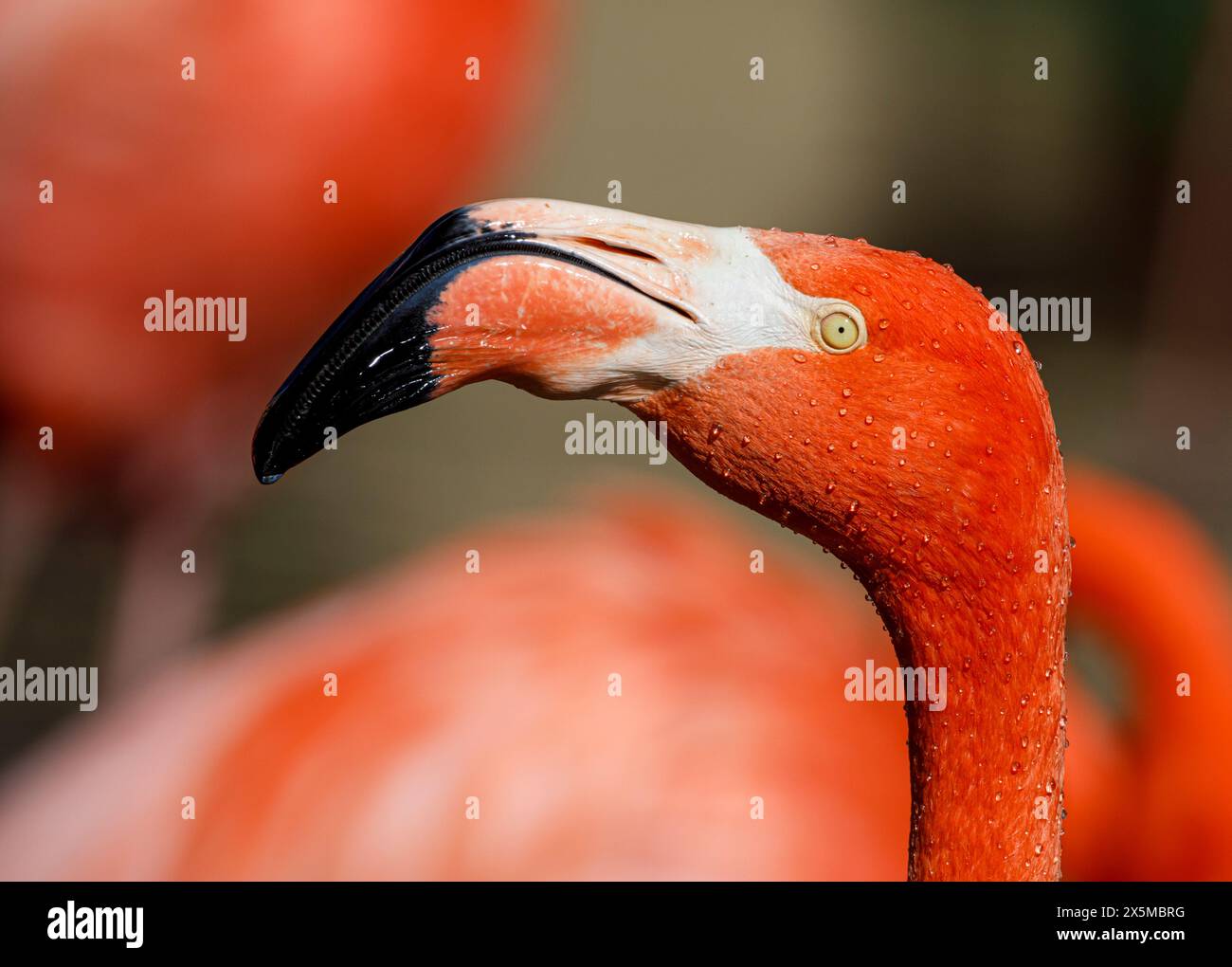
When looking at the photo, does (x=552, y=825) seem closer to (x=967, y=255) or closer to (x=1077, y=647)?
(x=1077, y=647)

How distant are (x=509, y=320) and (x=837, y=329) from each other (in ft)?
0.78

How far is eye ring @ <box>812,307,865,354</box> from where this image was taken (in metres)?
0.86

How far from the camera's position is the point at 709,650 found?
2.07m

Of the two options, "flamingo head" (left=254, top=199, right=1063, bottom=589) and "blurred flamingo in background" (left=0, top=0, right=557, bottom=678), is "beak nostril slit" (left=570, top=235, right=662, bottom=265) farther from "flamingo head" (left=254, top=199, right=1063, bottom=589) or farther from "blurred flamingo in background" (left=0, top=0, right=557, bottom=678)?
"blurred flamingo in background" (left=0, top=0, right=557, bottom=678)

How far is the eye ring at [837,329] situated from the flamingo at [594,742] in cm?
98

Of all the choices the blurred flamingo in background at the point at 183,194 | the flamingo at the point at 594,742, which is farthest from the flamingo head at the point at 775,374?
the blurred flamingo in background at the point at 183,194

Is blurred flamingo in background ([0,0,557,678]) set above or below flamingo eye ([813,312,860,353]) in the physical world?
above

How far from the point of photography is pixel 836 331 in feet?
2.83

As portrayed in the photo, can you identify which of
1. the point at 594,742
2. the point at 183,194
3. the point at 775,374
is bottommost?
the point at 594,742

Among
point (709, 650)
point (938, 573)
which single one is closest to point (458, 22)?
point (709, 650)

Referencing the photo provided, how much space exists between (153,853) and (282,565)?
168 centimetres
